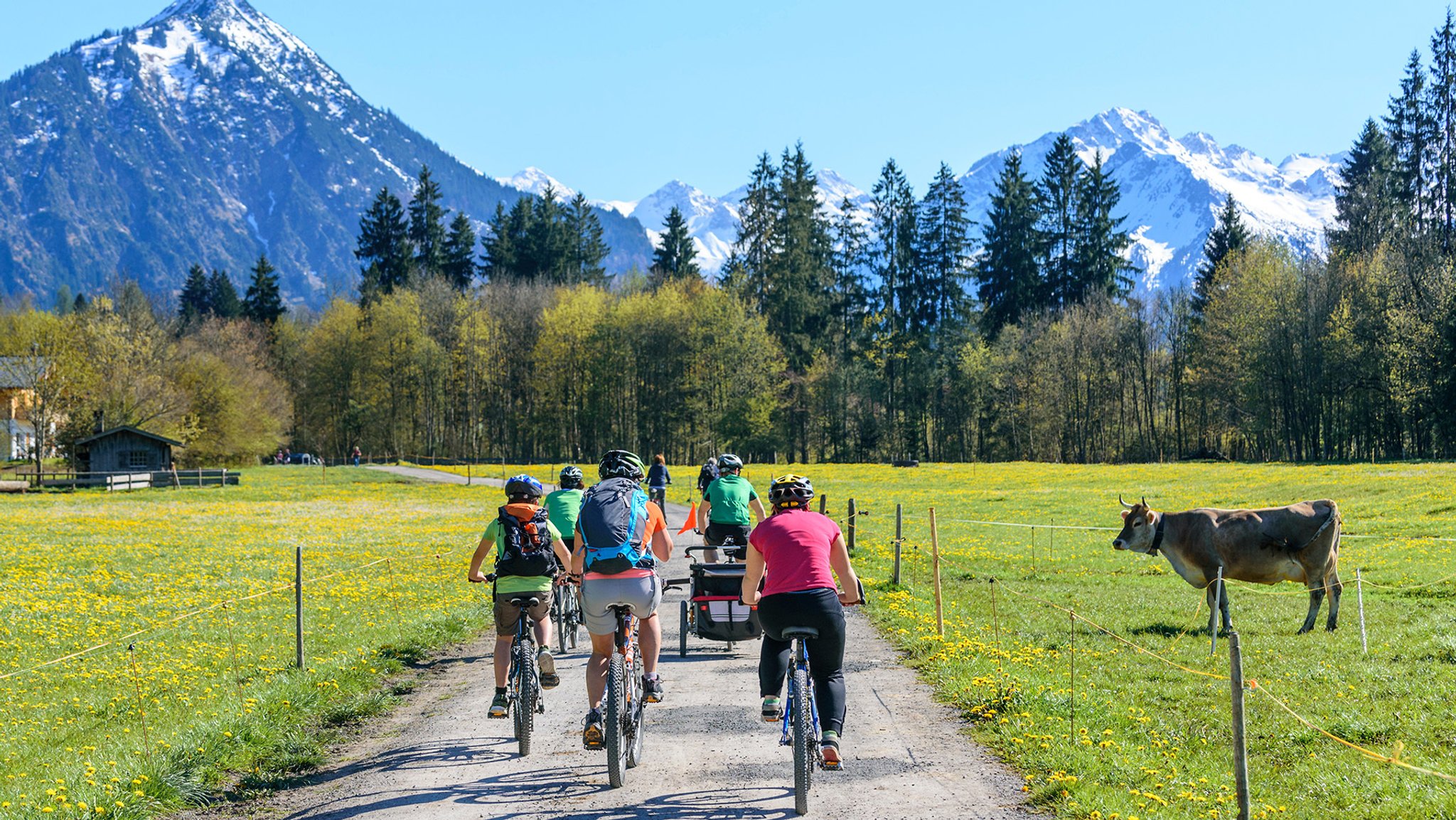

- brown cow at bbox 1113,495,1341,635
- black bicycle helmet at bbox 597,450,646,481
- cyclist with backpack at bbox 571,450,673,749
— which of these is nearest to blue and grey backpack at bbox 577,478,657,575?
cyclist with backpack at bbox 571,450,673,749

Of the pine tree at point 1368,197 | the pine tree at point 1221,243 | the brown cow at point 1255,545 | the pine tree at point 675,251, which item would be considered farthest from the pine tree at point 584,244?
the brown cow at point 1255,545

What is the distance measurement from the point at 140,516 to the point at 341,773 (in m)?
39.3

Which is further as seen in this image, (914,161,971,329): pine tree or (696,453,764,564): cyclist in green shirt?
(914,161,971,329): pine tree

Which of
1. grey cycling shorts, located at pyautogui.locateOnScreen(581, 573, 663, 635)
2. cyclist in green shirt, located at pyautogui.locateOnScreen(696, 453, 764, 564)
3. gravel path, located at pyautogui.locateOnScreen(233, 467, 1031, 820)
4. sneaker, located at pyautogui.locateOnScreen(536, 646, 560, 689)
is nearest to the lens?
gravel path, located at pyautogui.locateOnScreen(233, 467, 1031, 820)

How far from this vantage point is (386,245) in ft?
372

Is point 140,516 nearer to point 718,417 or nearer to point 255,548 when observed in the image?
point 255,548

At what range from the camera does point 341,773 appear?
29.8 ft

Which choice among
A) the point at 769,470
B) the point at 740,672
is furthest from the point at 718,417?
the point at 740,672

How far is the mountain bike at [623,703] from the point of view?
8.16 m

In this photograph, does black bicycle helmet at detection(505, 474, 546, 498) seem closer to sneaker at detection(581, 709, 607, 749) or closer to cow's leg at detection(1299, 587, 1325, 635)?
sneaker at detection(581, 709, 607, 749)

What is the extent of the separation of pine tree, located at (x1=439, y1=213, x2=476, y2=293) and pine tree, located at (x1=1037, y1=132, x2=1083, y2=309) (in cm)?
5807

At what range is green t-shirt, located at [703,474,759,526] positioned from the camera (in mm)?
14805

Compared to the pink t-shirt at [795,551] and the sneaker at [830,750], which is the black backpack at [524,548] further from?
the sneaker at [830,750]

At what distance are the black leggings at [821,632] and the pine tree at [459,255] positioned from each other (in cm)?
10995
